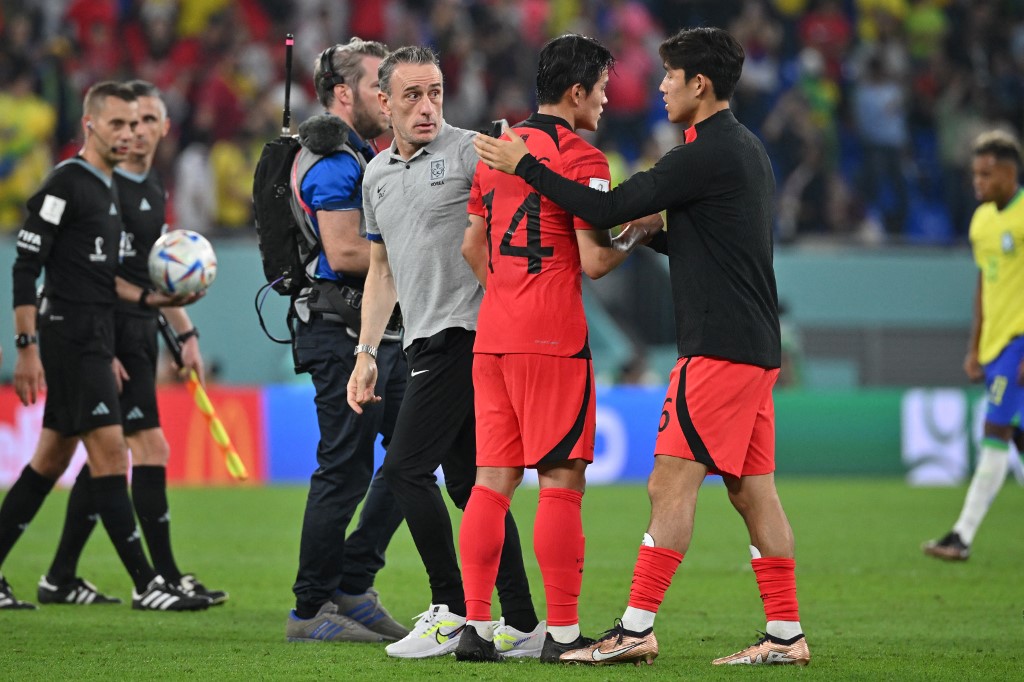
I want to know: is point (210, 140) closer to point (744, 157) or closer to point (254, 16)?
point (254, 16)

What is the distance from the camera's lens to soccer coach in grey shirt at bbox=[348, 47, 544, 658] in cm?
558

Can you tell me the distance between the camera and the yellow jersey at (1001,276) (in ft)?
30.8

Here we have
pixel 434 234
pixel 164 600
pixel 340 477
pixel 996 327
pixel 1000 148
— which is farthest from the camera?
pixel 996 327

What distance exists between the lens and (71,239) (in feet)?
24.2

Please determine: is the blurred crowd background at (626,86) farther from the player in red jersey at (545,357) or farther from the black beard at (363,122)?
the player in red jersey at (545,357)

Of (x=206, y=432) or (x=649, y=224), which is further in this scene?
(x=206, y=432)

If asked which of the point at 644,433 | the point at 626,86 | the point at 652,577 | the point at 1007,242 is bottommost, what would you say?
the point at 644,433

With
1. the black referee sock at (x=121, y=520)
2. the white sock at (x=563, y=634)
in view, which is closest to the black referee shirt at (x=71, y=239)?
the black referee sock at (x=121, y=520)

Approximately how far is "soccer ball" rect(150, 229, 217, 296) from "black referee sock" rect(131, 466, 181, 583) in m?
1.05

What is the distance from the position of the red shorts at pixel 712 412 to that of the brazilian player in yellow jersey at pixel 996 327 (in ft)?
14.9

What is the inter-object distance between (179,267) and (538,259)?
2636mm

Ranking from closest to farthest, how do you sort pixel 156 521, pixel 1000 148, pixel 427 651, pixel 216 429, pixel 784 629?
pixel 784 629, pixel 427 651, pixel 156 521, pixel 216 429, pixel 1000 148

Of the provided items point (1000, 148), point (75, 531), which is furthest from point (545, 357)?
point (1000, 148)

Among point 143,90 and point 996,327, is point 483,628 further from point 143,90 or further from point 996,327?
point 996,327
